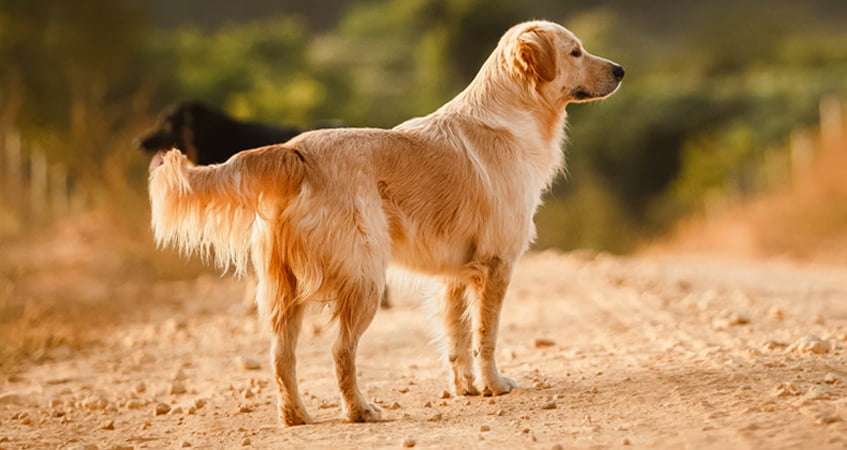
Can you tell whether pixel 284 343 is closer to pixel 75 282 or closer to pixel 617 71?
pixel 617 71

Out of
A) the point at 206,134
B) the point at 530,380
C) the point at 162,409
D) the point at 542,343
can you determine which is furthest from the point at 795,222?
the point at 162,409

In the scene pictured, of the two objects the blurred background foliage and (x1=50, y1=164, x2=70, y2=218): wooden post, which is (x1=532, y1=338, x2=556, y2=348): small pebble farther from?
(x1=50, y1=164, x2=70, y2=218): wooden post

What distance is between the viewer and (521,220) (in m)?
7.03

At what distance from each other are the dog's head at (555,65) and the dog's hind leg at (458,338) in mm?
1250

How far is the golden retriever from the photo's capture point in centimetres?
617

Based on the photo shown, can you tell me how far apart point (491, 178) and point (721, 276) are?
22.0 feet

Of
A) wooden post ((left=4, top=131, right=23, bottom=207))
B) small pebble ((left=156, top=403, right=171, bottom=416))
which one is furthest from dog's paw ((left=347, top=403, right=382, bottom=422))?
wooden post ((left=4, top=131, right=23, bottom=207))

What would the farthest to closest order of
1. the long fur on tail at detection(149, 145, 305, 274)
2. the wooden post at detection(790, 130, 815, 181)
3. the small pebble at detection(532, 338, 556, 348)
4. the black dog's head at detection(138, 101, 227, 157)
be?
1. the wooden post at detection(790, 130, 815, 181)
2. the black dog's head at detection(138, 101, 227, 157)
3. the small pebble at detection(532, 338, 556, 348)
4. the long fur on tail at detection(149, 145, 305, 274)

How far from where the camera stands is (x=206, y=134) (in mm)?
11875

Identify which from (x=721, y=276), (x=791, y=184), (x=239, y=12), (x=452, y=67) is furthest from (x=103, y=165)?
(x=239, y=12)

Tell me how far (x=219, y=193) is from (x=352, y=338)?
0.96 metres

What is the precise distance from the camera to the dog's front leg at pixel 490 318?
6.98 meters

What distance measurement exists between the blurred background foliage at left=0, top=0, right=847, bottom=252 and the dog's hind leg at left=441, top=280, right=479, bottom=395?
8.96 metres

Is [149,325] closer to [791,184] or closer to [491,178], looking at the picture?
[491,178]
